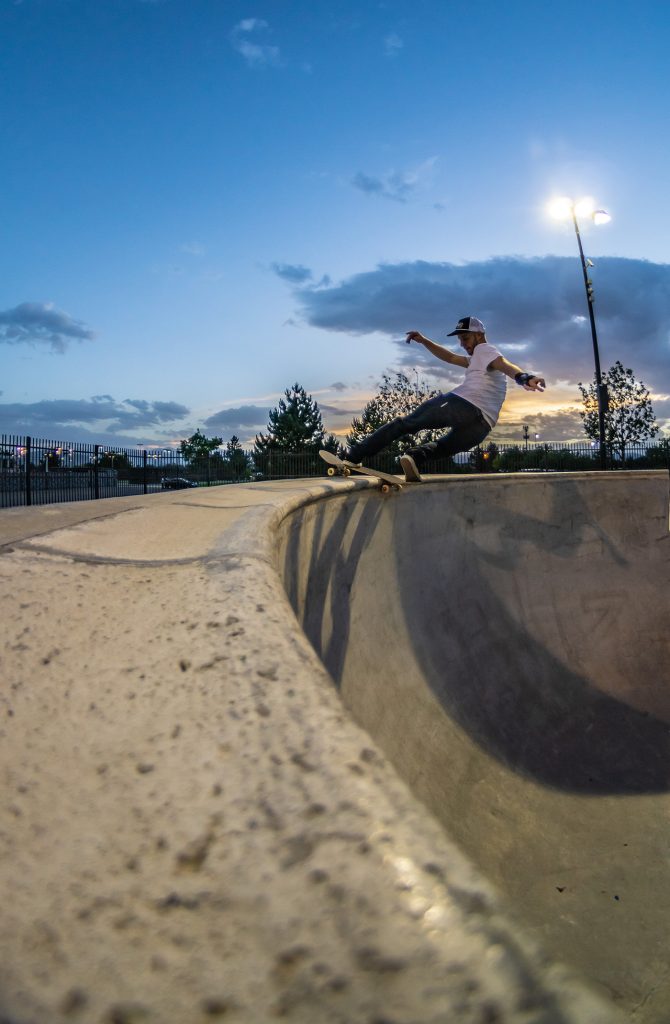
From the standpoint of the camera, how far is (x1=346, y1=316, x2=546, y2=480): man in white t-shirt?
5184 mm

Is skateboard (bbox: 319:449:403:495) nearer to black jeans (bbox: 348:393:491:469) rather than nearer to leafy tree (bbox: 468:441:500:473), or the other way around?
black jeans (bbox: 348:393:491:469)

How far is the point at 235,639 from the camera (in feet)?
3.06

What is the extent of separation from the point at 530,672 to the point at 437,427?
250 centimetres

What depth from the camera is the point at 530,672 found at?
3721 mm

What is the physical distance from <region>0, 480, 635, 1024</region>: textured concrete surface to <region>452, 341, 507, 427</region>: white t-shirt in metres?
4.66

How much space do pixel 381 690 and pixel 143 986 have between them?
7.03 ft

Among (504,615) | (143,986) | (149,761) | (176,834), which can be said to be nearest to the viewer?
(143,986)

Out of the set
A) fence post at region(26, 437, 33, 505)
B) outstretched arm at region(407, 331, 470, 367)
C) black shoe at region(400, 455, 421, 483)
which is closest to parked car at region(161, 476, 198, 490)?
fence post at region(26, 437, 33, 505)

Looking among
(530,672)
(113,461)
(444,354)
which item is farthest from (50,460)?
(530,672)

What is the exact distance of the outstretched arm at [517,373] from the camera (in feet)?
14.5

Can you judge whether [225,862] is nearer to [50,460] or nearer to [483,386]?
[483,386]

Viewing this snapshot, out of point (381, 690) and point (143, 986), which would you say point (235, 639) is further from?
point (381, 690)

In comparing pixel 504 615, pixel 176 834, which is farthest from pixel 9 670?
pixel 504 615

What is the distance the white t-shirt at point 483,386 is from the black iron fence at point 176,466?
6404 millimetres
